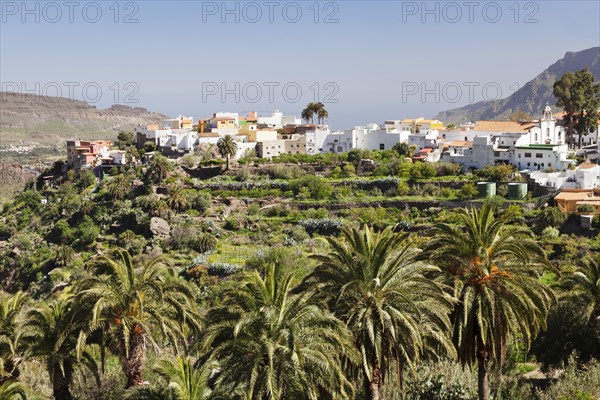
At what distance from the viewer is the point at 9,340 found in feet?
45.4

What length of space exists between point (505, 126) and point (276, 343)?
49754 millimetres

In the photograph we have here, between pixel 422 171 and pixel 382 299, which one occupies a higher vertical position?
pixel 422 171

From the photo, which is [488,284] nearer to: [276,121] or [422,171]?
[422,171]

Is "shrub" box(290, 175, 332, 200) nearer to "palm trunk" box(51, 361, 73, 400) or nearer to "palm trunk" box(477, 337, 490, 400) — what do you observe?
"palm trunk" box(477, 337, 490, 400)

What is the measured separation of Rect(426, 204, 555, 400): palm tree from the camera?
1306 cm

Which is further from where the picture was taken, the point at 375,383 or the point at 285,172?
the point at 285,172

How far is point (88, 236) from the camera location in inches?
1875

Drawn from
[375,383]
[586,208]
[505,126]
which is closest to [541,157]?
[505,126]

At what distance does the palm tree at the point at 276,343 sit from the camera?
426 inches

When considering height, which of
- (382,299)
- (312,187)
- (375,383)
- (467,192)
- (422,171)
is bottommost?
(375,383)

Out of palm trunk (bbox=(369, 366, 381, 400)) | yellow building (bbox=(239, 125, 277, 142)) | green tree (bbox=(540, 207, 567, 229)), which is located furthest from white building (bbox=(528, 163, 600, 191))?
palm trunk (bbox=(369, 366, 381, 400))

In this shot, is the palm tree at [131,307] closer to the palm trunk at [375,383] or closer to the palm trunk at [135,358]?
the palm trunk at [135,358]

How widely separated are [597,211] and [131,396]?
3629cm

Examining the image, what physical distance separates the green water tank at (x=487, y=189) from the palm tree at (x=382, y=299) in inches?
1339
